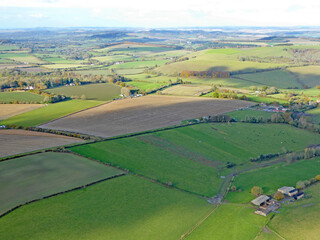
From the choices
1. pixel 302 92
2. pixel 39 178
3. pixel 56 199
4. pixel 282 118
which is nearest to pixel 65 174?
pixel 39 178

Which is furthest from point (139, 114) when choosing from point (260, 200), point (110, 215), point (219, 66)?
point (219, 66)

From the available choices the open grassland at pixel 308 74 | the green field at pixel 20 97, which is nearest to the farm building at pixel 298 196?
the green field at pixel 20 97

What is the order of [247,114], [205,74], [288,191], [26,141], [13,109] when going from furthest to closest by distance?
[205,74]
[13,109]
[247,114]
[26,141]
[288,191]

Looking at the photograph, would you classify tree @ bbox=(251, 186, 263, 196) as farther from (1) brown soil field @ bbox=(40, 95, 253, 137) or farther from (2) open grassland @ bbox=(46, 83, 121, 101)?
(2) open grassland @ bbox=(46, 83, 121, 101)

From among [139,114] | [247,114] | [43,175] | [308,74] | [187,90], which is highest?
[308,74]

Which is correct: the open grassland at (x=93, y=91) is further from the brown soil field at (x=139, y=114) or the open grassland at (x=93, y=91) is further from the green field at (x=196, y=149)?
the green field at (x=196, y=149)

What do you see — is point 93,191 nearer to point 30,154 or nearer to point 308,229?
point 30,154

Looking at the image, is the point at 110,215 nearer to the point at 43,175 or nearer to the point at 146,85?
the point at 43,175
